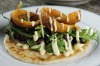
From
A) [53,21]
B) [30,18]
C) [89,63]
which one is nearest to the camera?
[89,63]

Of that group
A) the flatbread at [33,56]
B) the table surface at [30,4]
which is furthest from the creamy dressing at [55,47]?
the table surface at [30,4]

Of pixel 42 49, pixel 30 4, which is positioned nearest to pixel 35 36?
pixel 42 49

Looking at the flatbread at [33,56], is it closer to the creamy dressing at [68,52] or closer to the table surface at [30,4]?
the creamy dressing at [68,52]

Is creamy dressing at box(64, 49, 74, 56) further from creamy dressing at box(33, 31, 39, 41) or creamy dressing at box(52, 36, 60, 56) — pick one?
creamy dressing at box(33, 31, 39, 41)

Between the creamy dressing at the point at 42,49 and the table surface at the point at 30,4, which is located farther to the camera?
the table surface at the point at 30,4

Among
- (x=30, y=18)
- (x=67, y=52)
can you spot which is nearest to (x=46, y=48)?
(x=67, y=52)

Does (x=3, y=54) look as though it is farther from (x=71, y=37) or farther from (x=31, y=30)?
(x=71, y=37)

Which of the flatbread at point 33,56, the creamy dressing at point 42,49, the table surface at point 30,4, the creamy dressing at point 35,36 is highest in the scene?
the table surface at point 30,4

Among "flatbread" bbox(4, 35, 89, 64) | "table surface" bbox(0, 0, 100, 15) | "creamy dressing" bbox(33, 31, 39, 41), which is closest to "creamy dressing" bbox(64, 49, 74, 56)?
"flatbread" bbox(4, 35, 89, 64)

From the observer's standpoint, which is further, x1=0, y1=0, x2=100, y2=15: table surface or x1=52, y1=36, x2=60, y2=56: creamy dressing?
x1=0, y1=0, x2=100, y2=15: table surface

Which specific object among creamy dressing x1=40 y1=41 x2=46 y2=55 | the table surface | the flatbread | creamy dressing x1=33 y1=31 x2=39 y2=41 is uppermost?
the table surface

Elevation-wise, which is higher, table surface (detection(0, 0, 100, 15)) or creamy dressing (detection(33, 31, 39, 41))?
table surface (detection(0, 0, 100, 15))
